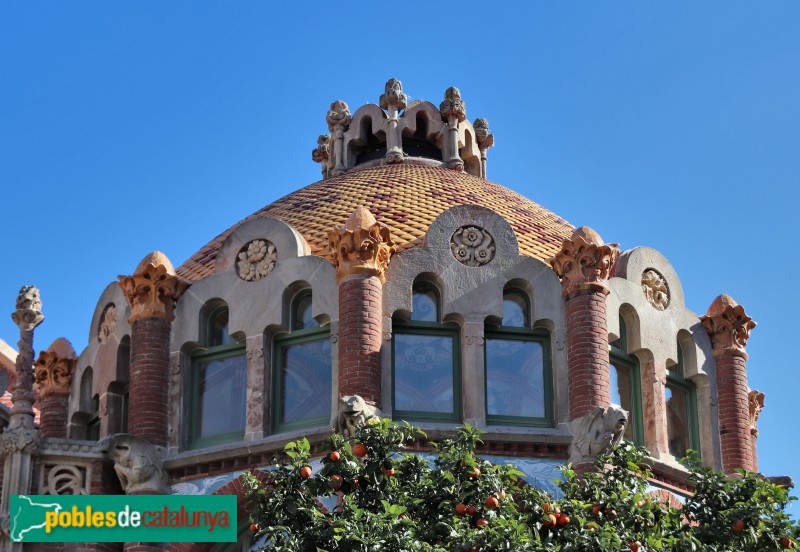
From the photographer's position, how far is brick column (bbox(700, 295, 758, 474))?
2812 centimetres

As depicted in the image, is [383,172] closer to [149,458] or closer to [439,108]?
[439,108]

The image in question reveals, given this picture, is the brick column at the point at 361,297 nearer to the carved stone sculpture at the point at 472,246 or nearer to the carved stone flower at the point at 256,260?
the carved stone sculpture at the point at 472,246

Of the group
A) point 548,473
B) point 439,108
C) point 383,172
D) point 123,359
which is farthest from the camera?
point 439,108

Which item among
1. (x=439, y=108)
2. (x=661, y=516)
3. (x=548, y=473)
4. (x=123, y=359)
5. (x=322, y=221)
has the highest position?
(x=439, y=108)

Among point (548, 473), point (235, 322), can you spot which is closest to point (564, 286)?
point (548, 473)

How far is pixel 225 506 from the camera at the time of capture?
83.9 ft

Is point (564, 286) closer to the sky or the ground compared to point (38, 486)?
closer to the sky

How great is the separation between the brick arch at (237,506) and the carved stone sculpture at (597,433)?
4.46 metres

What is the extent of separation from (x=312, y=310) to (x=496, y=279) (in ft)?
8.97

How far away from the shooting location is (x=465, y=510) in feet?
63.0

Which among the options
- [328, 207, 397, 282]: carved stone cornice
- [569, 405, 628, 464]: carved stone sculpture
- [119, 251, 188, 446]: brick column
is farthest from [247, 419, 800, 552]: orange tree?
[119, 251, 188, 446]: brick column

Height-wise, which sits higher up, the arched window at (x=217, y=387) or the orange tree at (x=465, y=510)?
the arched window at (x=217, y=387)

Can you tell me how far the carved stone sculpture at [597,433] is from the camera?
82.1ft

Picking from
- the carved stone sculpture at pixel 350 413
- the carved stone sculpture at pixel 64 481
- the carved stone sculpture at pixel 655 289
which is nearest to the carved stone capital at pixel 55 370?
the carved stone sculpture at pixel 64 481
